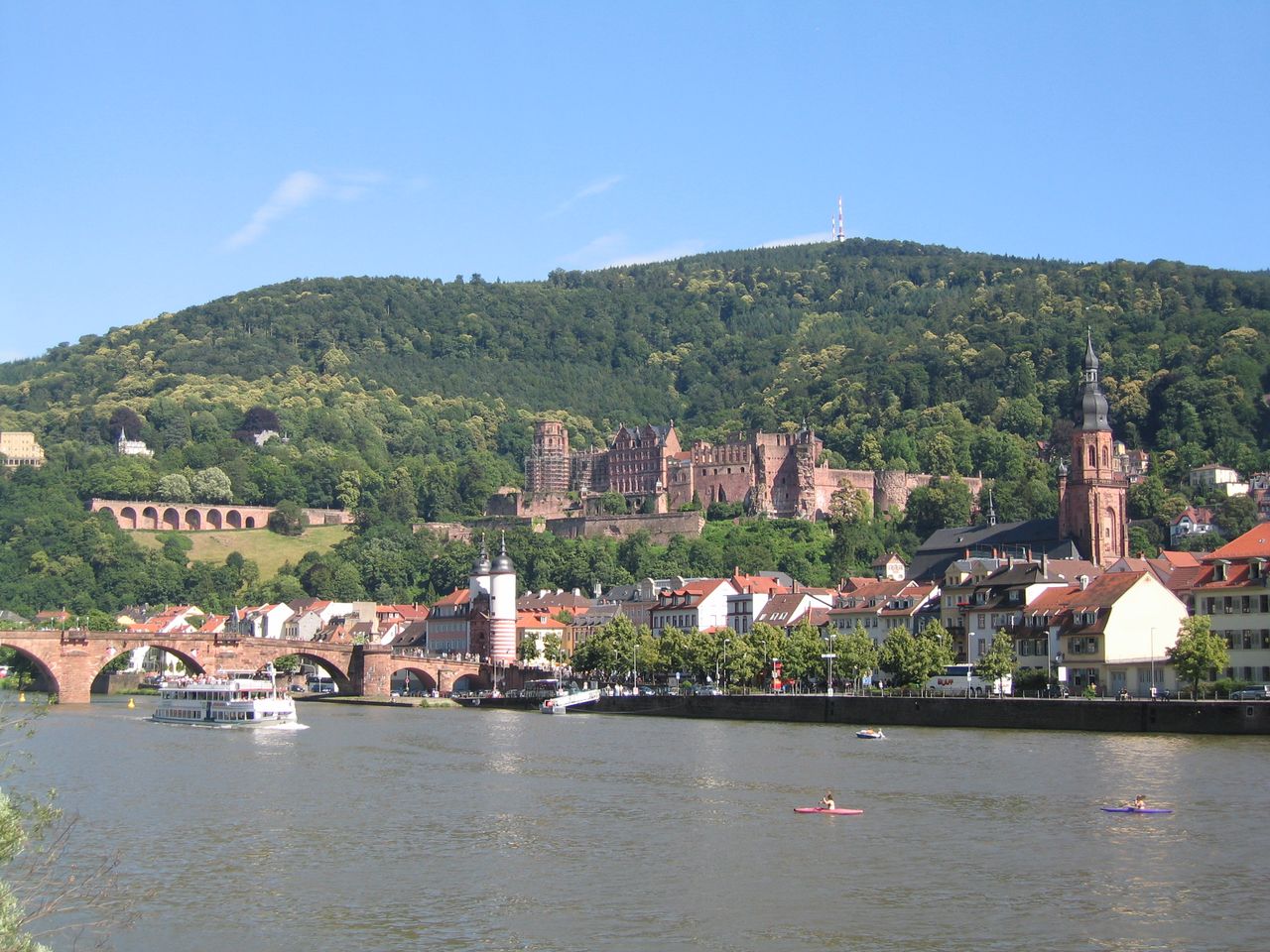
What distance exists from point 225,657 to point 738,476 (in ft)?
227

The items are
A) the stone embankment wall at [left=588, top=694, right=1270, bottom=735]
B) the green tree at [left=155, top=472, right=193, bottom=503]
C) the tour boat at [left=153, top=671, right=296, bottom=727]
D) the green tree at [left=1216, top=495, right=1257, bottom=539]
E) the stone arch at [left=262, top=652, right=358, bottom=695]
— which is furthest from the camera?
the green tree at [left=155, top=472, right=193, bottom=503]

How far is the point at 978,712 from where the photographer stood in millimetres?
67000

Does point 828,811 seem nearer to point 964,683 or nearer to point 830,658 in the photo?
point 964,683

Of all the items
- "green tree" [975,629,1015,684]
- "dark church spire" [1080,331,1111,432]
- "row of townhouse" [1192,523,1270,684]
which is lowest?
"green tree" [975,629,1015,684]

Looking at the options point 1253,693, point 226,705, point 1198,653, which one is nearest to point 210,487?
point 226,705

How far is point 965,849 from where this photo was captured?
1446 inches

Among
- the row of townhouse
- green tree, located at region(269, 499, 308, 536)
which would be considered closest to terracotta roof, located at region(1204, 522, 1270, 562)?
the row of townhouse

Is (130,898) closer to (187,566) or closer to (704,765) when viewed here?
(704,765)

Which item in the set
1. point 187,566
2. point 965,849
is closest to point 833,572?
point 187,566

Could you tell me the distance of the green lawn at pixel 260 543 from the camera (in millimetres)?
164875

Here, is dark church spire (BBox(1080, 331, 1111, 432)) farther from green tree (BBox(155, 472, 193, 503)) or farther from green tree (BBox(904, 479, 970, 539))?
green tree (BBox(155, 472, 193, 503))

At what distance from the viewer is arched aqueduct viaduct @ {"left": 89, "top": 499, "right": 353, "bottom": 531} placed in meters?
174

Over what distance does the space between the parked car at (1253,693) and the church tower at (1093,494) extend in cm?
4840

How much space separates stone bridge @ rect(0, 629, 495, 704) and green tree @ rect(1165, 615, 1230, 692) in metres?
52.5
